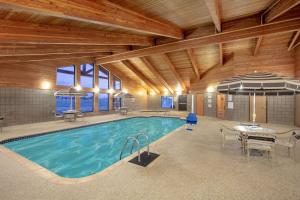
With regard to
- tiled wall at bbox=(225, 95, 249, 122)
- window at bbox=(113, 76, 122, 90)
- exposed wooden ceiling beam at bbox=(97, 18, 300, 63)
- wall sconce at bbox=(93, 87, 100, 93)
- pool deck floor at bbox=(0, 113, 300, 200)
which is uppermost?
exposed wooden ceiling beam at bbox=(97, 18, 300, 63)

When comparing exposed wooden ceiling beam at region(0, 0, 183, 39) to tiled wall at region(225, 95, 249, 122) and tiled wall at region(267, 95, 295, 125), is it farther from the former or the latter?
tiled wall at region(267, 95, 295, 125)

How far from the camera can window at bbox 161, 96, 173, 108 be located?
16.7 metres

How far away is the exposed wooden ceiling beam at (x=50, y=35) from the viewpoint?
150 inches

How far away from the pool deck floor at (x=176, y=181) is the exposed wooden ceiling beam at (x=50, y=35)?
123 inches

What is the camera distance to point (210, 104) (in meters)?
11.5

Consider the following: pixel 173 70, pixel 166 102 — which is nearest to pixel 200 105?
pixel 173 70

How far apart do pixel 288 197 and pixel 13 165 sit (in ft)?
16.6

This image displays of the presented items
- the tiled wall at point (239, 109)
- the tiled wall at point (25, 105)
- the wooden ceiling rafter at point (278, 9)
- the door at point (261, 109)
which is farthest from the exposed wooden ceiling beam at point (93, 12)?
the door at point (261, 109)

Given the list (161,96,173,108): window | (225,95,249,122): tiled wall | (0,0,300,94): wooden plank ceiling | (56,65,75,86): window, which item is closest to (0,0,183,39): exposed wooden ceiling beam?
(0,0,300,94): wooden plank ceiling

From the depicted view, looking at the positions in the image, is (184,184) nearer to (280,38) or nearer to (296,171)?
(296,171)

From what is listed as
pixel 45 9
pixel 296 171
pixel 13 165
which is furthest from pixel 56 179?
pixel 296 171

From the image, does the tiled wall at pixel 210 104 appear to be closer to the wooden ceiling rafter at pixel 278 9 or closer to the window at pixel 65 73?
the wooden ceiling rafter at pixel 278 9

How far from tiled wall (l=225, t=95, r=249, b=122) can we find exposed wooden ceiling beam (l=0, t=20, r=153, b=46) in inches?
305

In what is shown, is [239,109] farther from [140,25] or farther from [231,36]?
[140,25]
